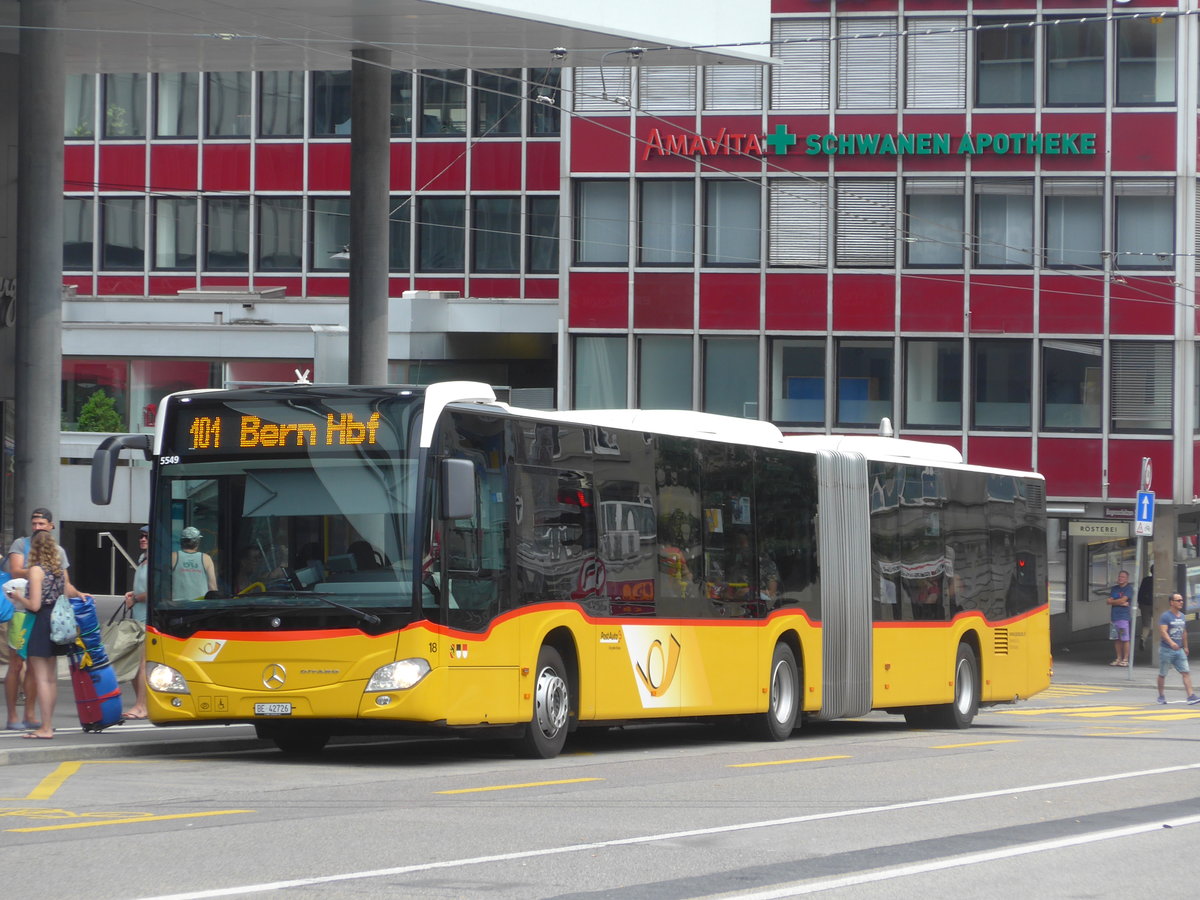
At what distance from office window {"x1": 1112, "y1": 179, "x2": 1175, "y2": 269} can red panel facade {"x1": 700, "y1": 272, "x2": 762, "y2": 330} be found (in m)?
7.36

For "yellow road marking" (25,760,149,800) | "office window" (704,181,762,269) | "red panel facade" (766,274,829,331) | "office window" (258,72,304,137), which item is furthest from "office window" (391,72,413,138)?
"yellow road marking" (25,760,149,800)

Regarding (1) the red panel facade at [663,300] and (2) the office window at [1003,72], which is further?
(1) the red panel facade at [663,300]

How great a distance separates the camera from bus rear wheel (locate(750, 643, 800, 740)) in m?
19.2

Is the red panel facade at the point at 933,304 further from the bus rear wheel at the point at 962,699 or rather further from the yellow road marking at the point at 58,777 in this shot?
the yellow road marking at the point at 58,777

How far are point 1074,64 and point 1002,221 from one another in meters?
3.47

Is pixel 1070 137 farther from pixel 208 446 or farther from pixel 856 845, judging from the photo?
pixel 856 845

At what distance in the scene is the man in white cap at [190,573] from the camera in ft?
46.9

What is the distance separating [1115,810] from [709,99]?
96.2 ft

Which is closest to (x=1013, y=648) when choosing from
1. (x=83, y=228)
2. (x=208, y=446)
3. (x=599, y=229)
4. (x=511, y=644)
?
(x=511, y=644)

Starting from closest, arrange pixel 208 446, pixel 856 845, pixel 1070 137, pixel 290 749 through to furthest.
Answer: pixel 856 845
pixel 208 446
pixel 290 749
pixel 1070 137

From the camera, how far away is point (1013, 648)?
2498 cm

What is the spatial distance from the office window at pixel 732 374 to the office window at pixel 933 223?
3.84 m

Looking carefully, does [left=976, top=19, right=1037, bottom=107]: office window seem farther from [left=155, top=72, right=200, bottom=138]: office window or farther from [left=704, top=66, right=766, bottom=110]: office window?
[left=155, top=72, right=200, bottom=138]: office window

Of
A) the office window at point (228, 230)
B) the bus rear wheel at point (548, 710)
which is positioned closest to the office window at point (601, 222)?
the office window at point (228, 230)
